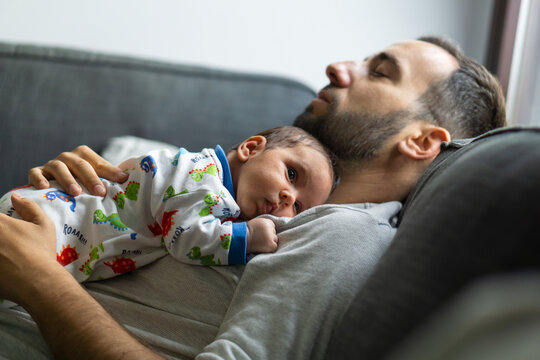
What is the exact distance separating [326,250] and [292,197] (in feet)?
0.82

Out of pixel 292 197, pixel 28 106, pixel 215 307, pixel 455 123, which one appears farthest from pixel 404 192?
pixel 28 106

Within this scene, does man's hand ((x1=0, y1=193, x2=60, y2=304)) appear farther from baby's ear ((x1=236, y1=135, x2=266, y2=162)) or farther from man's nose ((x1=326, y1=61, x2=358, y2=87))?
man's nose ((x1=326, y1=61, x2=358, y2=87))

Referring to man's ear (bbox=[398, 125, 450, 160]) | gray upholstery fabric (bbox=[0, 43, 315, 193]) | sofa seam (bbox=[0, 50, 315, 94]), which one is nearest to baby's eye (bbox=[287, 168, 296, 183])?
man's ear (bbox=[398, 125, 450, 160])

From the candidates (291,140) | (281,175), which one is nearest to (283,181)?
(281,175)

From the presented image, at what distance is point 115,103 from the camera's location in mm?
1574

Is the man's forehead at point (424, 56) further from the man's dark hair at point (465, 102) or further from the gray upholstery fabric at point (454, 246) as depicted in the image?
the gray upholstery fabric at point (454, 246)

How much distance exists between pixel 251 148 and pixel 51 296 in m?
0.57

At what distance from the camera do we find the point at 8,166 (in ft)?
4.66

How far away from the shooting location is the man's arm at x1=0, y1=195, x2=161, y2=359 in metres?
0.70

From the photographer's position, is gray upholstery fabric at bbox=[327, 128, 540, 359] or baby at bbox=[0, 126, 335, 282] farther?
baby at bbox=[0, 126, 335, 282]

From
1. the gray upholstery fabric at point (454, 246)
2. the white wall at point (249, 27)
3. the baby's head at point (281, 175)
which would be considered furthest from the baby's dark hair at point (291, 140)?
the white wall at point (249, 27)

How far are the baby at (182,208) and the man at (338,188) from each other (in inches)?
1.9

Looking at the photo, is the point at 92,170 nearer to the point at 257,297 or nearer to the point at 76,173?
the point at 76,173

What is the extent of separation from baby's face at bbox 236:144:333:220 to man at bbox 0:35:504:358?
0.09 m
